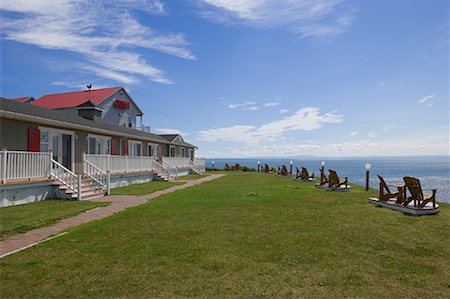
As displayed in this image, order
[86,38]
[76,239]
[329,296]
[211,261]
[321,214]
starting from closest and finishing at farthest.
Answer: [329,296] < [211,261] < [76,239] < [321,214] < [86,38]

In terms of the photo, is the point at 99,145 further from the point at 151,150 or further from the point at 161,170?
the point at 151,150

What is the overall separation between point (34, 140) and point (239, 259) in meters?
12.0

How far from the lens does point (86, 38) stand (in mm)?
18594

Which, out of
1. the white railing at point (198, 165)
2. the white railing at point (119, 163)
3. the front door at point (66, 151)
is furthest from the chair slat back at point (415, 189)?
the white railing at point (198, 165)

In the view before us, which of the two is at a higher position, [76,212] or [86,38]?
[86,38]

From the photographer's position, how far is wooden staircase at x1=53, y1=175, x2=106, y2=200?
1317 centimetres

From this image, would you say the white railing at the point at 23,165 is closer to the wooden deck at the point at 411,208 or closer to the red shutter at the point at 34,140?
the red shutter at the point at 34,140

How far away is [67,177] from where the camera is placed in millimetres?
13820

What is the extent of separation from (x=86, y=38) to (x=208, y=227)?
16.1 meters

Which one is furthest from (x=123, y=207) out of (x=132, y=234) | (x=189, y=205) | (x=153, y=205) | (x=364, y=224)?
(x=364, y=224)

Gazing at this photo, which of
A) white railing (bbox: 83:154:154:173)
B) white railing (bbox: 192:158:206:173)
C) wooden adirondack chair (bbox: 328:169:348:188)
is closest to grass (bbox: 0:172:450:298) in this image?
wooden adirondack chair (bbox: 328:169:348:188)

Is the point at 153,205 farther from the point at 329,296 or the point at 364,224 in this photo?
the point at 329,296

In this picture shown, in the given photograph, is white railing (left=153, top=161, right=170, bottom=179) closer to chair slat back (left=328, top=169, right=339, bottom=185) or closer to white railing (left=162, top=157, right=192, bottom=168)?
white railing (left=162, top=157, right=192, bottom=168)

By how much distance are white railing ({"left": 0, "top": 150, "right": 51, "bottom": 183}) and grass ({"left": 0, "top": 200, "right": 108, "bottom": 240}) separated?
1180 millimetres
